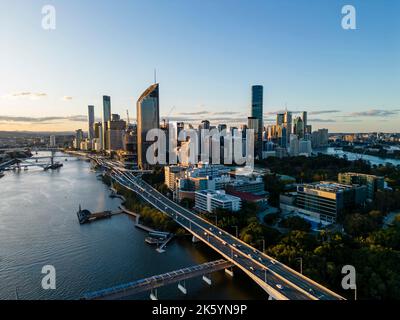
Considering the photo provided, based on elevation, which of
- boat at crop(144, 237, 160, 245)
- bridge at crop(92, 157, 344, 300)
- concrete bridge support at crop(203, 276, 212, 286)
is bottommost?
concrete bridge support at crop(203, 276, 212, 286)

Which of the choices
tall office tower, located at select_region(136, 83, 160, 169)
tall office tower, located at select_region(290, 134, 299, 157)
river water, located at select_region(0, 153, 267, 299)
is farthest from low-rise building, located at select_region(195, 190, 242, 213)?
tall office tower, located at select_region(290, 134, 299, 157)

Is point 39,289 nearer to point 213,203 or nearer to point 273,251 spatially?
point 273,251

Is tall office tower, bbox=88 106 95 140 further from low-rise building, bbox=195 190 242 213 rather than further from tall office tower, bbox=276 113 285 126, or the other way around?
low-rise building, bbox=195 190 242 213

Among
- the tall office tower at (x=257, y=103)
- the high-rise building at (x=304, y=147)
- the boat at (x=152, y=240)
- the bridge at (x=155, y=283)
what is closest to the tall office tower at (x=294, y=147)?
the high-rise building at (x=304, y=147)

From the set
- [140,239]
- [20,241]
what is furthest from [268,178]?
[20,241]

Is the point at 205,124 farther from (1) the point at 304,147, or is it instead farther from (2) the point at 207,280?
(2) the point at 207,280
